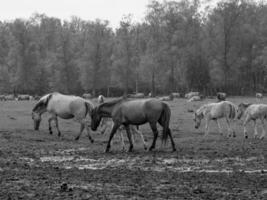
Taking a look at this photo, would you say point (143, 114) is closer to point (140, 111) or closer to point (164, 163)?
point (140, 111)

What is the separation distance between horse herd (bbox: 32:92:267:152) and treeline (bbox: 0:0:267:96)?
41532mm

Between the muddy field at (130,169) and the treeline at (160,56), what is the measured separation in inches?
1912

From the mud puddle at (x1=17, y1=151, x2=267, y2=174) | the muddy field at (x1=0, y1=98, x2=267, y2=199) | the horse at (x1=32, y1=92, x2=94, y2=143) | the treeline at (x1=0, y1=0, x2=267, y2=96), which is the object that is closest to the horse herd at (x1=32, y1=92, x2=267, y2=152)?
the horse at (x1=32, y1=92, x2=94, y2=143)

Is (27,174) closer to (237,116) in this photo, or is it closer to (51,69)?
(237,116)

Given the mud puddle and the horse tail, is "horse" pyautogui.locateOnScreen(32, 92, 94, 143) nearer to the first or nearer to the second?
the horse tail

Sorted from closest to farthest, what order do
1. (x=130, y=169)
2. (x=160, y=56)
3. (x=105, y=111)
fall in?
(x=130, y=169)
(x=105, y=111)
(x=160, y=56)

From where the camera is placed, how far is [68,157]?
1680cm

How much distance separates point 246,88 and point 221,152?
206ft

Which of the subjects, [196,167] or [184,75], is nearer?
[196,167]

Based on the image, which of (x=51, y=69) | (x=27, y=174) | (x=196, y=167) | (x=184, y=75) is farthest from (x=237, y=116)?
(x=51, y=69)

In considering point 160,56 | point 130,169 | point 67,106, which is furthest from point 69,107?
point 160,56

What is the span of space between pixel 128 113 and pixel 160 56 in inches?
2171

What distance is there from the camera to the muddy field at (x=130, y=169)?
1014 centimetres

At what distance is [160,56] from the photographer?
73.6 m
